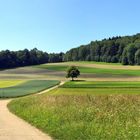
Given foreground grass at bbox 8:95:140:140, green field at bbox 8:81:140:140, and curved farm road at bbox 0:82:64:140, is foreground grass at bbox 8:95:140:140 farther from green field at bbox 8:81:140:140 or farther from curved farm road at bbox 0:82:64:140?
curved farm road at bbox 0:82:64:140

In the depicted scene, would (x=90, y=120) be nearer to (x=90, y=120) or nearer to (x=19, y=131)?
(x=90, y=120)

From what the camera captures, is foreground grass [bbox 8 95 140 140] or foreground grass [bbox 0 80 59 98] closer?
foreground grass [bbox 8 95 140 140]

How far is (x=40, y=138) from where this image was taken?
1641 cm

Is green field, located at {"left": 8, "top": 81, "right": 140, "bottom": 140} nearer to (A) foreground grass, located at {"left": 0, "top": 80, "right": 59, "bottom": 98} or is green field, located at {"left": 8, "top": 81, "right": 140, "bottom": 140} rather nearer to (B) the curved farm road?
(B) the curved farm road

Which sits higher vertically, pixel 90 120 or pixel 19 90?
pixel 90 120

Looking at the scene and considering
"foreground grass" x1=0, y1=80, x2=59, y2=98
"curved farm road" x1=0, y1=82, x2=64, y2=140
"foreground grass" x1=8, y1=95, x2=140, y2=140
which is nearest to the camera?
"foreground grass" x1=8, y1=95, x2=140, y2=140

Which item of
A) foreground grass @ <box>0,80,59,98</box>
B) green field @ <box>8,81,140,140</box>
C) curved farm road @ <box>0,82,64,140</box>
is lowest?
foreground grass @ <box>0,80,59,98</box>

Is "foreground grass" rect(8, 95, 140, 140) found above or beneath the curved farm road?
above

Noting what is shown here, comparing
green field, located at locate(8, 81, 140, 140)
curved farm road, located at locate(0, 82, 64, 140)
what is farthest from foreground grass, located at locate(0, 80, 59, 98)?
curved farm road, located at locate(0, 82, 64, 140)

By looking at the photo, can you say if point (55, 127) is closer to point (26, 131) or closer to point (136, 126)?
point (26, 131)

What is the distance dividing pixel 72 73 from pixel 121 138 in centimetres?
10153

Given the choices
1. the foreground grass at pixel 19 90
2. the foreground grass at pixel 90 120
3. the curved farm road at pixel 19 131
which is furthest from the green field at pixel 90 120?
the foreground grass at pixel 19 90

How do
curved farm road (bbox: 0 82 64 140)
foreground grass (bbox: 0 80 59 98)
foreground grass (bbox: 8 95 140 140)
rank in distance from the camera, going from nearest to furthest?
foreground grass (bbox: 8 95 140 140) < curved farm road (bbox: 0 82 64 140) < foreground grass (bbox: 0 80 59 98)

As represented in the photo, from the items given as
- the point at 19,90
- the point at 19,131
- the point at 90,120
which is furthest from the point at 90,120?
the point at 19,90
